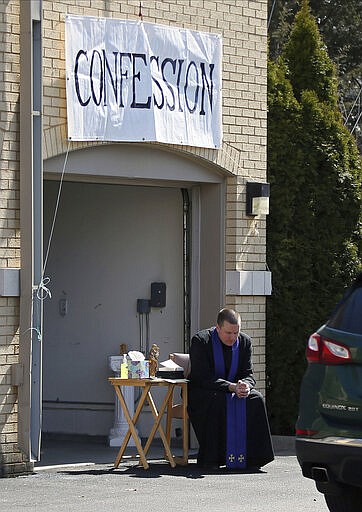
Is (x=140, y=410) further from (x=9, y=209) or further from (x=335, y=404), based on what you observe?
(x=335, y=404)

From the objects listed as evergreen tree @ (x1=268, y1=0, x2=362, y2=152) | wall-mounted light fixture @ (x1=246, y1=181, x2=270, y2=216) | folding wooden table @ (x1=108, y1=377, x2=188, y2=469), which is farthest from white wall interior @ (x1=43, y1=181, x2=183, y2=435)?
evergreen tree @ (x1=268, y1=0, x2=362, y2=152)

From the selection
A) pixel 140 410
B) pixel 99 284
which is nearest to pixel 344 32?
pixel 99 284

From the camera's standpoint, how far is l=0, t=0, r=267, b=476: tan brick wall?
1118 centimetres

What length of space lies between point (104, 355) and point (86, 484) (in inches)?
143

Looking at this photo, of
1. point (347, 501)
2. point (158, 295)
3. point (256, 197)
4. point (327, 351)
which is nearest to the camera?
point (327, 351)

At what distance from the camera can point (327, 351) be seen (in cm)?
788

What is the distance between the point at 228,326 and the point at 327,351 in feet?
12.0

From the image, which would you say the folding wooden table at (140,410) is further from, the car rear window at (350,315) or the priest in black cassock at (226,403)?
the car rear window at (350,315)

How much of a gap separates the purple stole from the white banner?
79.0 inches

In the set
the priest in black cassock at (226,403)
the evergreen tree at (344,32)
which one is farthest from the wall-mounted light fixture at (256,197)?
the evergreen tree at (344,32)

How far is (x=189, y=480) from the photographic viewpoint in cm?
1084

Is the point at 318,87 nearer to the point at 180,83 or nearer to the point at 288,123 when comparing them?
the point at 288,123

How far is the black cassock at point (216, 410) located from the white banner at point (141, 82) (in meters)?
2.01

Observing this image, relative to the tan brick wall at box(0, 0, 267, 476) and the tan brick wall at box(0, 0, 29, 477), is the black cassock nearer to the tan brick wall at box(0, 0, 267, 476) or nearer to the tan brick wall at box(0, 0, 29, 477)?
the tan brick wall at box(0, 0, 267, 476)
